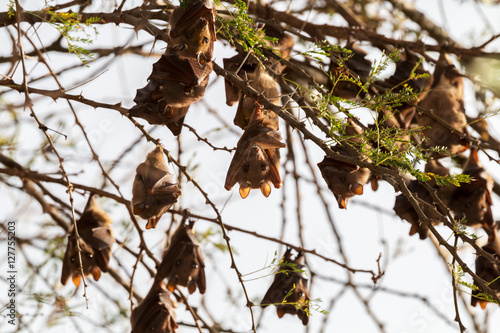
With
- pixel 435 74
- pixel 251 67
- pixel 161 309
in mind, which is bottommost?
pixel 161 309

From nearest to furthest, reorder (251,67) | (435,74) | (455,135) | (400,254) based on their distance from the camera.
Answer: (251,67)
(455,135)
(435,74)
(400,254)

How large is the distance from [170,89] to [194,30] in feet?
0.94

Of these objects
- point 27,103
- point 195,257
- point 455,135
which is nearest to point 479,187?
point 455,135

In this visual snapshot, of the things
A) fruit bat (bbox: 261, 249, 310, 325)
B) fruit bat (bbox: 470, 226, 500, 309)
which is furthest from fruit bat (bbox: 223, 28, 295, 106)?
fruit bat (bbox: 470, 226, 500, 309)

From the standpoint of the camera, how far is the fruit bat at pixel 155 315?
3387 millimetres

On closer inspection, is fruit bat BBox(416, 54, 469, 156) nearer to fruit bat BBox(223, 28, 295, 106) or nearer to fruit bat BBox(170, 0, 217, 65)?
fruit bat BBox(223, 28, 295, 106)

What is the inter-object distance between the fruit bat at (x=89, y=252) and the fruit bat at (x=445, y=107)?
1948mm

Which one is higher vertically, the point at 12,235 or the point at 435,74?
the point at 435,74

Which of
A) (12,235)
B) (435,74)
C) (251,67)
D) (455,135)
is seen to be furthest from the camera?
(12,235)

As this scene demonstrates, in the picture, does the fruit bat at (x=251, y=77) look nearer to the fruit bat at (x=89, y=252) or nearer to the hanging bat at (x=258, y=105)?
the hanging bat at (x=258, y=105)

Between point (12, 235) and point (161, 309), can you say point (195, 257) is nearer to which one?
point (161, 309)

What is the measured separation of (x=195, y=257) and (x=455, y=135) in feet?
5.56

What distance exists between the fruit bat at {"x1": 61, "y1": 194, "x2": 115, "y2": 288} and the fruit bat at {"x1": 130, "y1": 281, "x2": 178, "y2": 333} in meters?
0.34

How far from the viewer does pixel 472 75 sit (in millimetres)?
4215
